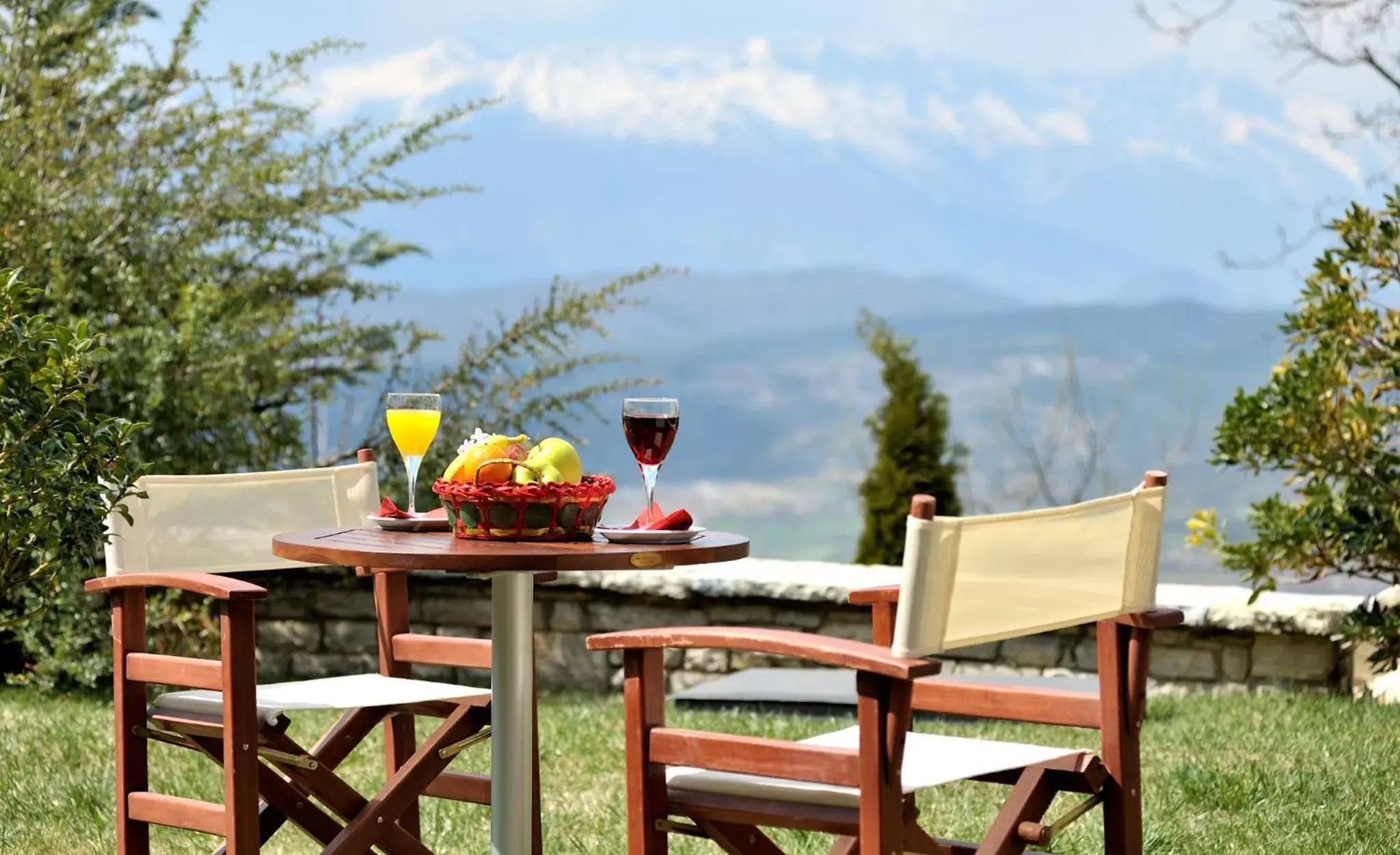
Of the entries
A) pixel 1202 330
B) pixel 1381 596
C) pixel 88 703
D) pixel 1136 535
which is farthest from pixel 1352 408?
pixel 1202 330

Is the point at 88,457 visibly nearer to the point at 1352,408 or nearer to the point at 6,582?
the point at 6,582

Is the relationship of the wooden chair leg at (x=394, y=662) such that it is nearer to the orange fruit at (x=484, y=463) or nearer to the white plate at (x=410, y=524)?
the white plate at (x=410, y=524)

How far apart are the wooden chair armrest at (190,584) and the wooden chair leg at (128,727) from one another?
0.11 ft

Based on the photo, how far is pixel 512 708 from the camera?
2.47 m

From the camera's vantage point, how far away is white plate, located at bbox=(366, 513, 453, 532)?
2.55 m

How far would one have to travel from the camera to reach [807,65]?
26.8 meters

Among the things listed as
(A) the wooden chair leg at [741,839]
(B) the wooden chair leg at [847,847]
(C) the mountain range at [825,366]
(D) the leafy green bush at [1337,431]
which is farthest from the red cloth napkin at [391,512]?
(C) the mountain range at [825,366]

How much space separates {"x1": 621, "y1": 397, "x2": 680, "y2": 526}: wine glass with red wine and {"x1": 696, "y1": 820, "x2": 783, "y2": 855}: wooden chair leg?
1.65 feet

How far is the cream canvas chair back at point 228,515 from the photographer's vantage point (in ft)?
9.16

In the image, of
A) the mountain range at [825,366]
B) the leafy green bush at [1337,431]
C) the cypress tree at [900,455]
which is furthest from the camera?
the mountain range at [825,366]

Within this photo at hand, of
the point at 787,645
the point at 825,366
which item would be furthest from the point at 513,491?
the point at 825,366

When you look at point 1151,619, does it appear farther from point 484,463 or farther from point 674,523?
point 484,463

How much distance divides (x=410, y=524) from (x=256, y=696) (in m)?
0.36

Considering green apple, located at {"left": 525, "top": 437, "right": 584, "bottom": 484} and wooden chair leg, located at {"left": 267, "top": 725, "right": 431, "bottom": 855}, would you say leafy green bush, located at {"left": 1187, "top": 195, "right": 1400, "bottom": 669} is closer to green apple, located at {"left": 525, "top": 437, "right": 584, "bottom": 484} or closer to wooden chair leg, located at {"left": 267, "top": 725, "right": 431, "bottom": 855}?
green apple, located at {"left": 525, "top": 437, "right": 584, "bottom": 484}
